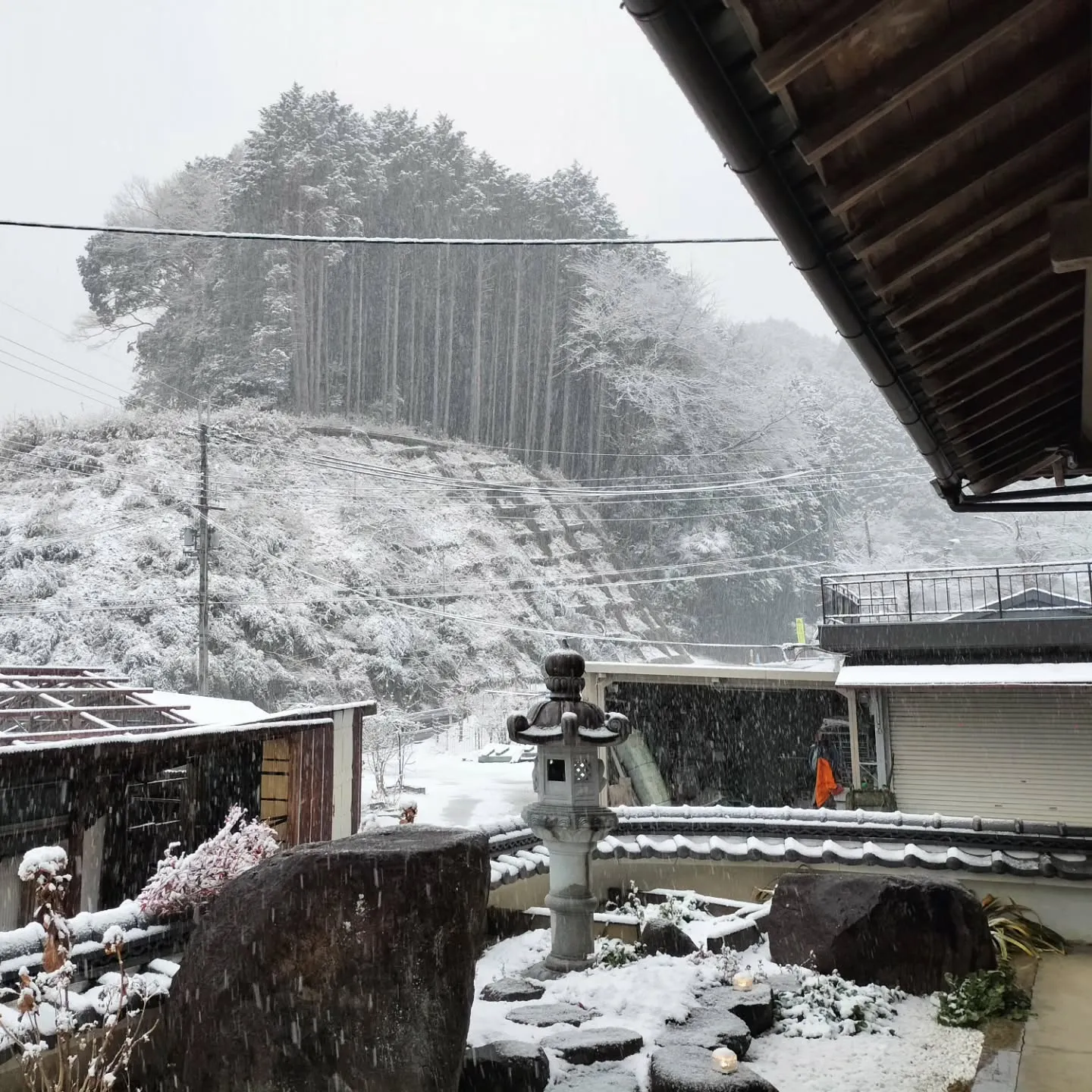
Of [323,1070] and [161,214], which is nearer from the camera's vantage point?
[323,1070]

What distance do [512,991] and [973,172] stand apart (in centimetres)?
509

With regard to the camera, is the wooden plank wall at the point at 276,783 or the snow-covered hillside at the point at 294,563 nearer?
the wooden plank wall at the point at 276,783

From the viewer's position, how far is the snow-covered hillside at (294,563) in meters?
28.8

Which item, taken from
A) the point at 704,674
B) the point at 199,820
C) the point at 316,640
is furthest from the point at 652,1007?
the point at 316,640

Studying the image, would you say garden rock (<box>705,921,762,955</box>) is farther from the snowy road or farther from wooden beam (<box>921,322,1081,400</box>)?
the snowy road

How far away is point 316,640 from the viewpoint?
3091 cm

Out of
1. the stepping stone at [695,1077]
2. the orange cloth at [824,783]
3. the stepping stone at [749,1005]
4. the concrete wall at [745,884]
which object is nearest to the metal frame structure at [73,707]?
the concrete wall at [745,884]

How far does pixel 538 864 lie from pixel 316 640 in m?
24.1

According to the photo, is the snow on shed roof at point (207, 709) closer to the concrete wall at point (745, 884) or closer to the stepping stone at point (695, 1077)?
the concrete wall at point (745, 884)

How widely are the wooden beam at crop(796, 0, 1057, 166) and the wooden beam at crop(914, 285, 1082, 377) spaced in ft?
5.52

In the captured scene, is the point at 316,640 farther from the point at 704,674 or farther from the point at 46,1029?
the point at 46,1029

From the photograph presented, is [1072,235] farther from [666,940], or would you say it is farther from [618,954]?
[666,940]

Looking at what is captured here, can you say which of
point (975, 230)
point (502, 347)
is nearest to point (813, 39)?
point (975, 230)

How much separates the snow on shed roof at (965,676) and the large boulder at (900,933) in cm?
595
